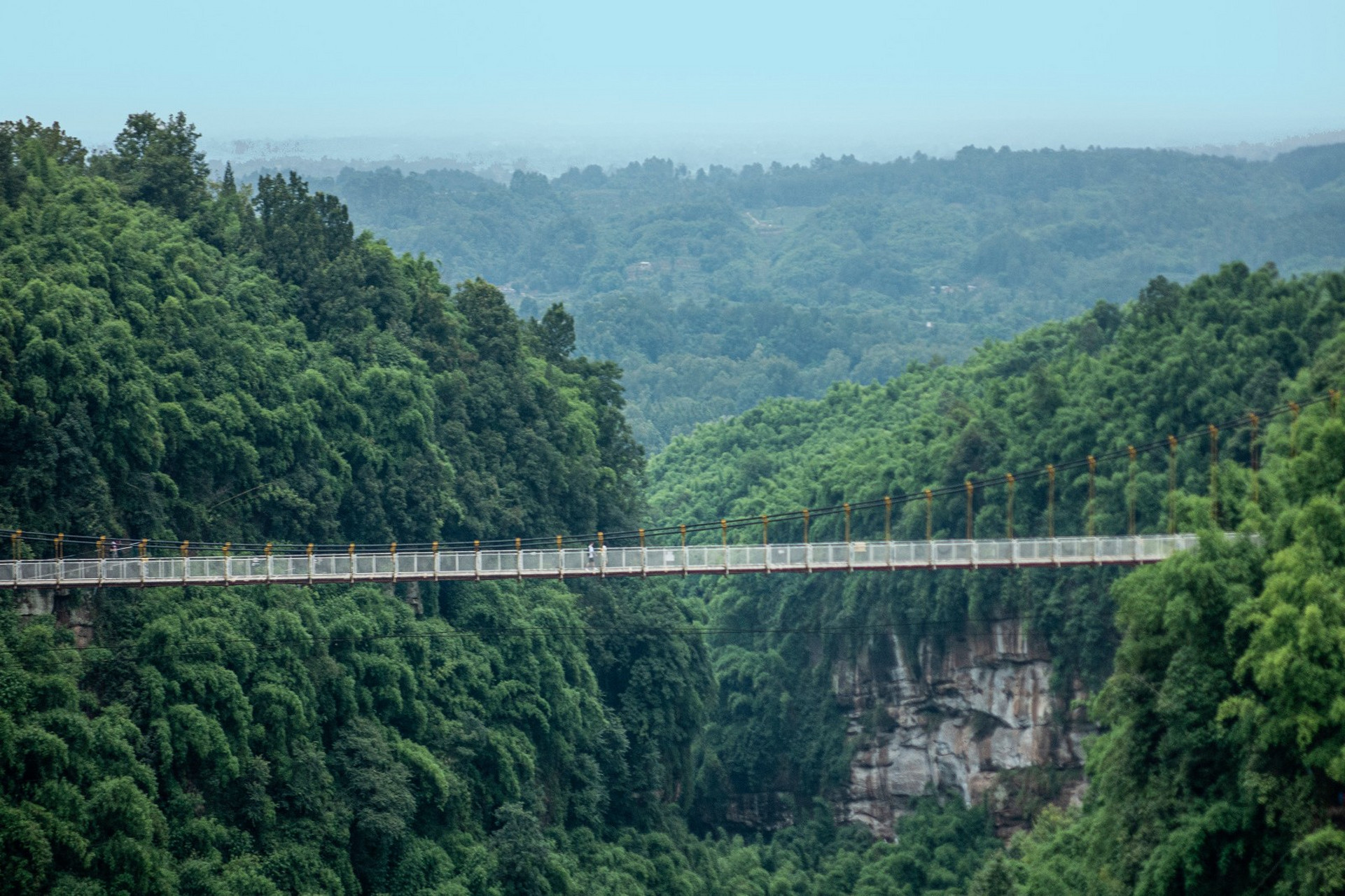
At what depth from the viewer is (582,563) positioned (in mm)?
48594

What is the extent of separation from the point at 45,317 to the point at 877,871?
26.7 meters

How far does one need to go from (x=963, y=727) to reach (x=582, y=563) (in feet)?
76.9

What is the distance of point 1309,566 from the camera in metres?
43.0

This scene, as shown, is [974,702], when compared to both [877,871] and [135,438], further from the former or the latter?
[135,438]

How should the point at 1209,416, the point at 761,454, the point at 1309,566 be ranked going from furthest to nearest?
the point at 761,454 → the point at 1209,416 → the point at 1309,566

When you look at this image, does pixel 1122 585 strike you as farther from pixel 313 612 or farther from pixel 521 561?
pixel 313 612

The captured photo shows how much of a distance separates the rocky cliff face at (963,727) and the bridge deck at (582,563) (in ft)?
56.0

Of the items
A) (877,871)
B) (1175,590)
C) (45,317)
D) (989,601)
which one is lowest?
(877,871)

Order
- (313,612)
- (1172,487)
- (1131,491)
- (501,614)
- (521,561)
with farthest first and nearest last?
(1131,491), (1172,487), (501,614), (313,612), (521,561)

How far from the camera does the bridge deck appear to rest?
152 feet

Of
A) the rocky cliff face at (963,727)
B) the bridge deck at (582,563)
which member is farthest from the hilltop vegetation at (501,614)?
the bridge deck at (582,563)

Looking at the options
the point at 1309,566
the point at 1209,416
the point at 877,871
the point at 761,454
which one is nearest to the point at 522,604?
the point at 877,871

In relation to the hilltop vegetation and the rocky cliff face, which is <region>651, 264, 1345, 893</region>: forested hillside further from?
the rocky cliff face

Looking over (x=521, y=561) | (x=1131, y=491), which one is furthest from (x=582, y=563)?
(x=1131, y=491)
